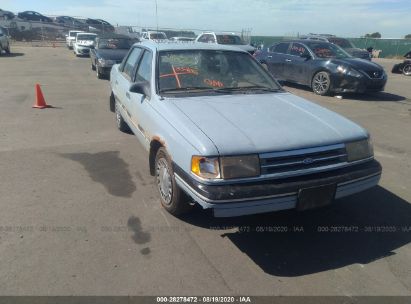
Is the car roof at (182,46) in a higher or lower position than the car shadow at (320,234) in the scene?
higher

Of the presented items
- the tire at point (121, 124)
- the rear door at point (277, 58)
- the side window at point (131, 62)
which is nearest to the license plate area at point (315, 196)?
the side window at point (131, 62)

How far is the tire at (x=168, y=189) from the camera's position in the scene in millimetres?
3453

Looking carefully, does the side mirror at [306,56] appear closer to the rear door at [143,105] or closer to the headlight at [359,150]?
the rear door at [143,105]

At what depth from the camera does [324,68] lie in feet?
34.9

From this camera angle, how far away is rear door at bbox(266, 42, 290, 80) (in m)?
12.4

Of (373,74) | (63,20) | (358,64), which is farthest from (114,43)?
(63,20)

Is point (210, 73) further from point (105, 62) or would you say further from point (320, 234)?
point (105, 62)

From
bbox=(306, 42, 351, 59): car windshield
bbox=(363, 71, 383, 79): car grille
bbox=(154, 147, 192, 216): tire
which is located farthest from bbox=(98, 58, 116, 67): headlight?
bbox=(154, 147, 192, 216): tire

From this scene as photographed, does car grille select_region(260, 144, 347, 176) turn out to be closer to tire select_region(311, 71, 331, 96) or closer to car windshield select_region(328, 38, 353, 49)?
tire select_region(311, 71, 331, 96)

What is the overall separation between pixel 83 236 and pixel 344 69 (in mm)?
9078

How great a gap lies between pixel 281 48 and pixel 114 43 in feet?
20.9

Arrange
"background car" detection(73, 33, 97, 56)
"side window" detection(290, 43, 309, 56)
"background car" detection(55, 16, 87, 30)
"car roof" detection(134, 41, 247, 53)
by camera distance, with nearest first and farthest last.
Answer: "car roof" detection(134, 41, 247, 53) < "side window" detection(290, 43, 309, 56) < "background car" detection(73, 33, 97, 56) < "background car" detection(55, 16, 87, 30)

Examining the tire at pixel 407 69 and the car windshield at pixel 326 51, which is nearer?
the car windshield at pixel 326 51

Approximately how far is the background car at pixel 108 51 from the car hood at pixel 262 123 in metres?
9.72
